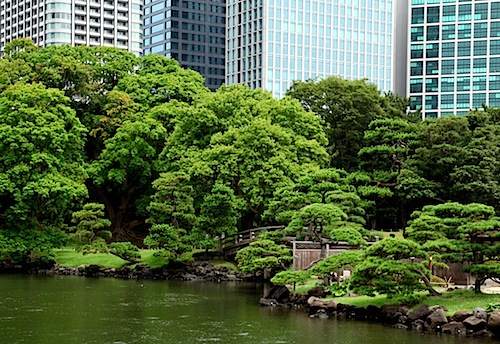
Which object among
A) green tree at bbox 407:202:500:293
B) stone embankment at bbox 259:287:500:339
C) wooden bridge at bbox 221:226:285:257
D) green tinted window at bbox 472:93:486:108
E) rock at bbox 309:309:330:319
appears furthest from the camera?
green tinted window at bbox 472:93:486:108

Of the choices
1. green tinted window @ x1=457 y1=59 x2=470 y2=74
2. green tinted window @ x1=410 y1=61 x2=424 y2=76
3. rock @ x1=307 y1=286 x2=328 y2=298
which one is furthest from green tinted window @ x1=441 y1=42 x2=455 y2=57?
rock @ x1=307 y1=286 x2=328 y2=298

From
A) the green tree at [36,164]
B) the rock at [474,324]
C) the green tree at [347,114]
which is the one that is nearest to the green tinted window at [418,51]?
the green tree at [347,114]

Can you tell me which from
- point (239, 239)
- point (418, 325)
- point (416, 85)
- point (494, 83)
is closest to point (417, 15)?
point (416, 85)

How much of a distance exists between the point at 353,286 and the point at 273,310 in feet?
14.9

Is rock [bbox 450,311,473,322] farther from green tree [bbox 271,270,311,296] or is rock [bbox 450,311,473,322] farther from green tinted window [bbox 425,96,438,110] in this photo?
green tinted window [bbox 425,96,438,110]

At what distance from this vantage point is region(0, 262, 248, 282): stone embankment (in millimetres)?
48906

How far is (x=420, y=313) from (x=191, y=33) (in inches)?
4644

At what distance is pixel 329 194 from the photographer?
136 feet

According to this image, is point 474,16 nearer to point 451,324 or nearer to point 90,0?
point 90,0

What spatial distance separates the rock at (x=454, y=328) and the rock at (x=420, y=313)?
3.18 ft

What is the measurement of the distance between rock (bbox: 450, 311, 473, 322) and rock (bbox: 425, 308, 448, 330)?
0.29 metres

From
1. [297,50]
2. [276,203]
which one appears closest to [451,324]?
[276,203]

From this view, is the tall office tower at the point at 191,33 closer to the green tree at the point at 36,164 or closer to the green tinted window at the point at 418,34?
the green tinted window at the point at 418,34

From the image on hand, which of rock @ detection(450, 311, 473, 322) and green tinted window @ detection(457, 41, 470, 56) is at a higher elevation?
green tinted window @ detection(457, 41, 470, 56)
